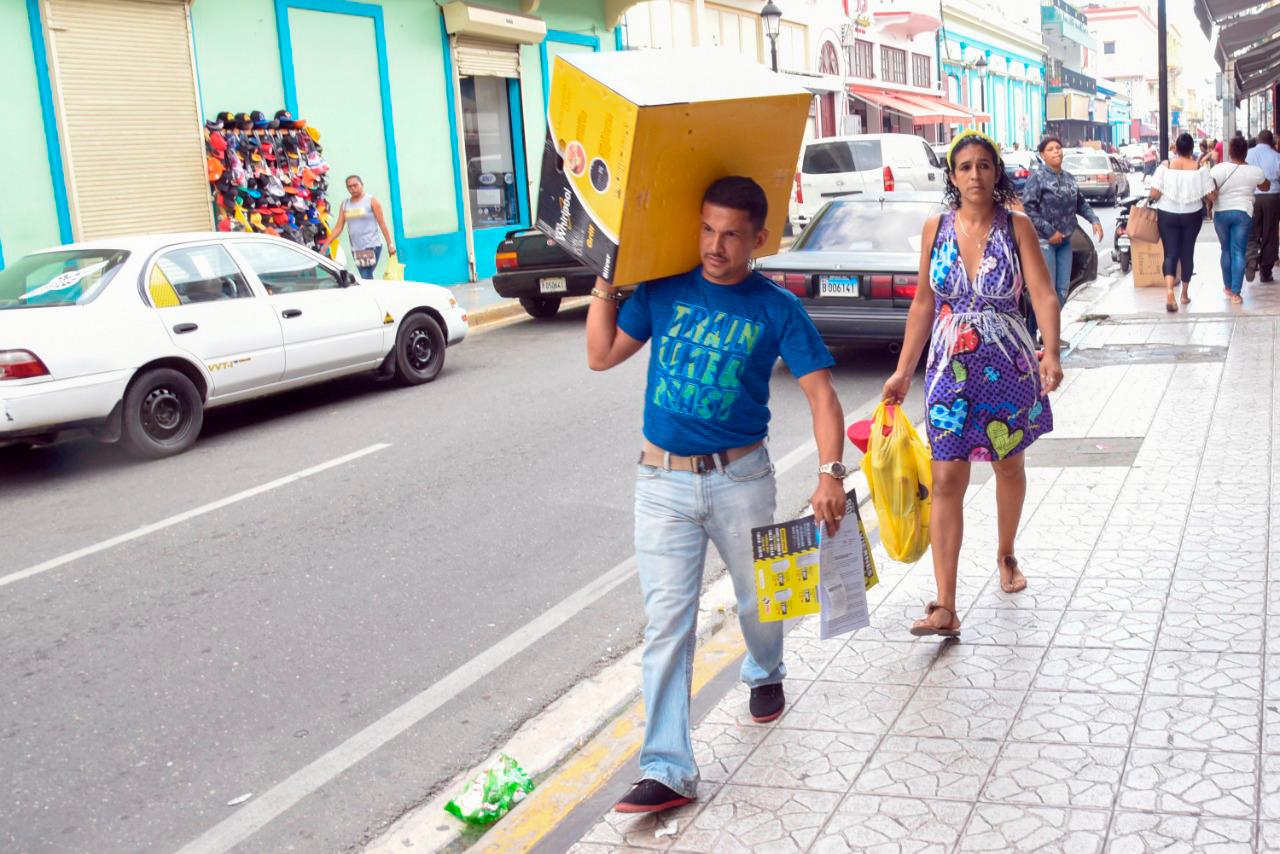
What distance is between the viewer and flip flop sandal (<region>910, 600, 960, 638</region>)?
15.0 ft

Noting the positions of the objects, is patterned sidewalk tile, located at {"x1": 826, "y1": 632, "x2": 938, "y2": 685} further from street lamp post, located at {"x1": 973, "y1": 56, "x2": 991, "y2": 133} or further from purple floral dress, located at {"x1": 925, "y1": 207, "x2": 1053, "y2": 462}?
street lamp post, located at {"x1": 973, "y1": 56, "x2": 991, "y2": 133}

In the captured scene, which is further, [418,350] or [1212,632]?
[418,350]

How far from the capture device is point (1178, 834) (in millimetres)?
3211

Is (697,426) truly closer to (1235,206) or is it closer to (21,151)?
(1235,206)

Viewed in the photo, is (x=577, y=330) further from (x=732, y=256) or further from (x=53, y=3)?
(x=732, y=256)

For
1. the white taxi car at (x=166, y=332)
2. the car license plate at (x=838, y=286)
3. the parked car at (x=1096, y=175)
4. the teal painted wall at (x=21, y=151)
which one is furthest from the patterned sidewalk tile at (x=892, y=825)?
the parked car at (x=1096, y=175)

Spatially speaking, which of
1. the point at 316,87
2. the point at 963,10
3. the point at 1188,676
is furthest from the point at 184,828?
the point at 963,10

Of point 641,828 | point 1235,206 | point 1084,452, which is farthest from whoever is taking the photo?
point 1235,206

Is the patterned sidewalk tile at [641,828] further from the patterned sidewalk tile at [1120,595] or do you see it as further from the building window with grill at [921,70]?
the building window with grill at [921,70]

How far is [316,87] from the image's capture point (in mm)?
17422

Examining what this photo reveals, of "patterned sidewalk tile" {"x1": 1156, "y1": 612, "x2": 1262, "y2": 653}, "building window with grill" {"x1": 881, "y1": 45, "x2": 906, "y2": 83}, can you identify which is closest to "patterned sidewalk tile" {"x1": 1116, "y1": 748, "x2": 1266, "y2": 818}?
"patterned sidewalk tile" {"x1": 1156, "y1": 612, "x2": 1262, "y2": 653}

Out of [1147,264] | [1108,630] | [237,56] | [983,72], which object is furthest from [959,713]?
[983,72]

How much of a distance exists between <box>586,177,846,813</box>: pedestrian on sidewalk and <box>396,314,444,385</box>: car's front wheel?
7.79 m

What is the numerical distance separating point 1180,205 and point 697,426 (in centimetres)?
1078
